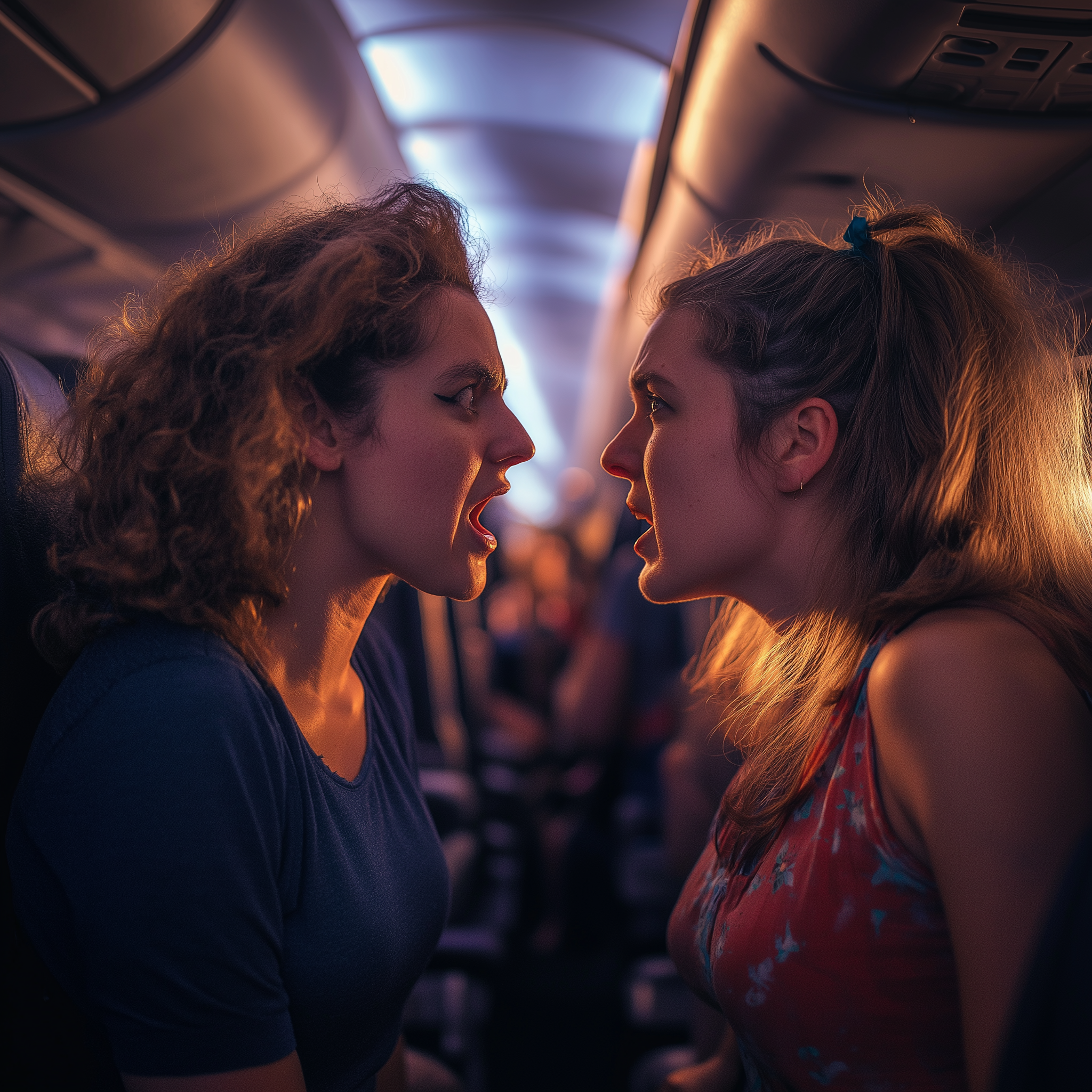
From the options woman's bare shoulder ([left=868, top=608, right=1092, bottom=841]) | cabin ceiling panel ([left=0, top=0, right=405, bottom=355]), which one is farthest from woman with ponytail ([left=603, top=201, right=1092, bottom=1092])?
cabin ceiling panel ([left=0, top=0, right=405, bottom=355])

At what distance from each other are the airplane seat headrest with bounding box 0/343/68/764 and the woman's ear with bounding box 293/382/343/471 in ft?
1.15

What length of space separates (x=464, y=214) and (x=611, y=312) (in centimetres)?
291

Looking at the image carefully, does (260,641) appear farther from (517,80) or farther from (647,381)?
(517,80)

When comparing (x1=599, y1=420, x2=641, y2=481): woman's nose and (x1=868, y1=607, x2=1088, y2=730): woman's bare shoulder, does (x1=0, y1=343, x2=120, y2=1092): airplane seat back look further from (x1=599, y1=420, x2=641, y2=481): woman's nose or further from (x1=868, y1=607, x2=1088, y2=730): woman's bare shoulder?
(x1=868, y1=607, x2=1088, y2=730): woman's bare shoulder

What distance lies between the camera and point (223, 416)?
40.7 inches

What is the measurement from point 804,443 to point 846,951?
691 mm

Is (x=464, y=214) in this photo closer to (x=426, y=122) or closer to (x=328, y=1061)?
(x=328, y=1061)

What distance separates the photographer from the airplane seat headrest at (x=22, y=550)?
990 millimetres

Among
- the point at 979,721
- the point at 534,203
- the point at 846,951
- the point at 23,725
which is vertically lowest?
the point at 846,951

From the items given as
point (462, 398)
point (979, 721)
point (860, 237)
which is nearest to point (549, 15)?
point (860, 237)

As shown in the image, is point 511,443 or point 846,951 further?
point 511,443

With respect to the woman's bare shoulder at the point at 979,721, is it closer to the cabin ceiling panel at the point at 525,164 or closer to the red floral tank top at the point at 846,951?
the red floral tank top at the point at 846,951

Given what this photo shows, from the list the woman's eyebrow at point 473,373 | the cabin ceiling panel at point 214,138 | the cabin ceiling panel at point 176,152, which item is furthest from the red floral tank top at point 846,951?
the cabin ceiling panel at point 214,138

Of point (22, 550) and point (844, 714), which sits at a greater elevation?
point (22, 550)
